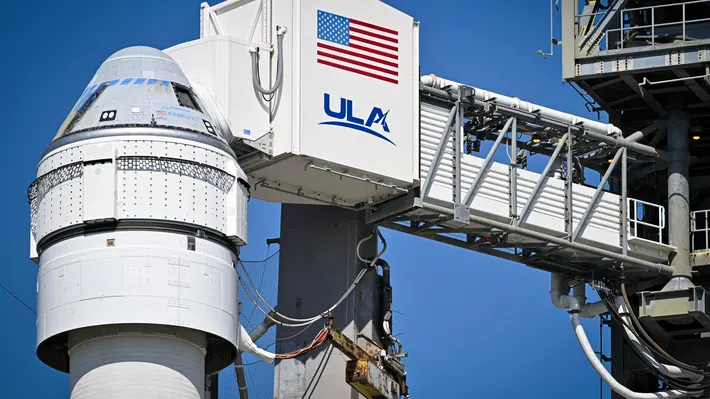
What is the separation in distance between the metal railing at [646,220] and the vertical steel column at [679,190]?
13.7 inches

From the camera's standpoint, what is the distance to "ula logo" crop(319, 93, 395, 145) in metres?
44.4

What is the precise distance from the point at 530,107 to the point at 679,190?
5403 mm

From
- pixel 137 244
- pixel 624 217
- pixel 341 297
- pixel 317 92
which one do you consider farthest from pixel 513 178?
pixel 137 244

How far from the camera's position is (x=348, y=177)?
45312 mm

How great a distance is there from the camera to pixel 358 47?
4547 centimetres

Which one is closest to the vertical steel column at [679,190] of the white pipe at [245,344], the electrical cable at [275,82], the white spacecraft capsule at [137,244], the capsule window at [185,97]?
the electrical cable at [275,82]

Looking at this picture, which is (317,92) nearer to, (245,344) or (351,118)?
(351,118)

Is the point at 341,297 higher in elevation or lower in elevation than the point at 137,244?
higher

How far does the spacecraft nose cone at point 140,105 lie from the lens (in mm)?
40656

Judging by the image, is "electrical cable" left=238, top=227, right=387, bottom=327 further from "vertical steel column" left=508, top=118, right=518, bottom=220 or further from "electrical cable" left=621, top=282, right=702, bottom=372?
"electrical cable" left=621, top=282, right=702, bottom=372

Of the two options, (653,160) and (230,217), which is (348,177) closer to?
(230,217)

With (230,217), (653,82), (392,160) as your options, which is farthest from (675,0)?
(230,217)

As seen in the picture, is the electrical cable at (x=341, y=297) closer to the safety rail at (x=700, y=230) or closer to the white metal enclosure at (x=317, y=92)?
the white metal enclosure at (x=317, y=92)

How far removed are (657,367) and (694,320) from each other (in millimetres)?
1787
